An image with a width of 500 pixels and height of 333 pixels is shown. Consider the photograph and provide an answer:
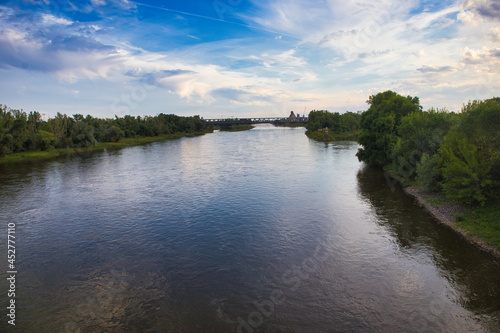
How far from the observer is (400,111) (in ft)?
163

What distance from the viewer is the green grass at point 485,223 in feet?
66.8

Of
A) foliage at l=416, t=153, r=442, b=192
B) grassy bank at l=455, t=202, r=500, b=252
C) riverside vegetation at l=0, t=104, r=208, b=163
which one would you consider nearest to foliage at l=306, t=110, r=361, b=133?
riverside vegetation at l=0, t=104, r=208, b=163

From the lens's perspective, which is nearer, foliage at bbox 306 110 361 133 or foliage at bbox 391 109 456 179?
foliage at bbox 391 109 456 179

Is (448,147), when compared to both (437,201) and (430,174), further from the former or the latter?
(437,201)

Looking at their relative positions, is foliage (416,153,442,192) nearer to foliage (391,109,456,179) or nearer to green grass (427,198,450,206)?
foliage (391,109,456,179)

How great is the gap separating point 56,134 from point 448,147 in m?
89.7

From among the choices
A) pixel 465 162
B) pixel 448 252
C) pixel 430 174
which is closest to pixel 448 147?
pixel 465 162

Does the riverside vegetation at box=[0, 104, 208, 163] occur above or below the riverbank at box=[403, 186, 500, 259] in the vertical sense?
above

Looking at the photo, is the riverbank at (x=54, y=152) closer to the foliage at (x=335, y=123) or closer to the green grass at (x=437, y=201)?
the green grass at (x=437, y=201)

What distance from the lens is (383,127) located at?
158 ft

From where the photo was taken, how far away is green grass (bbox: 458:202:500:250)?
20.4 metres

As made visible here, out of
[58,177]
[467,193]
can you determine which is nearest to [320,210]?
[467,193]

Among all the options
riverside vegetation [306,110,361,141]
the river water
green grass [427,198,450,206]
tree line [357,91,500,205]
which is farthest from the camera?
riverside vegetation [306,110,361,141]

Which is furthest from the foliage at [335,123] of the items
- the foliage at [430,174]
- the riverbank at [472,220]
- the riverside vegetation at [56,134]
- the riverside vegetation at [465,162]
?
the riverbank at [472,220]
